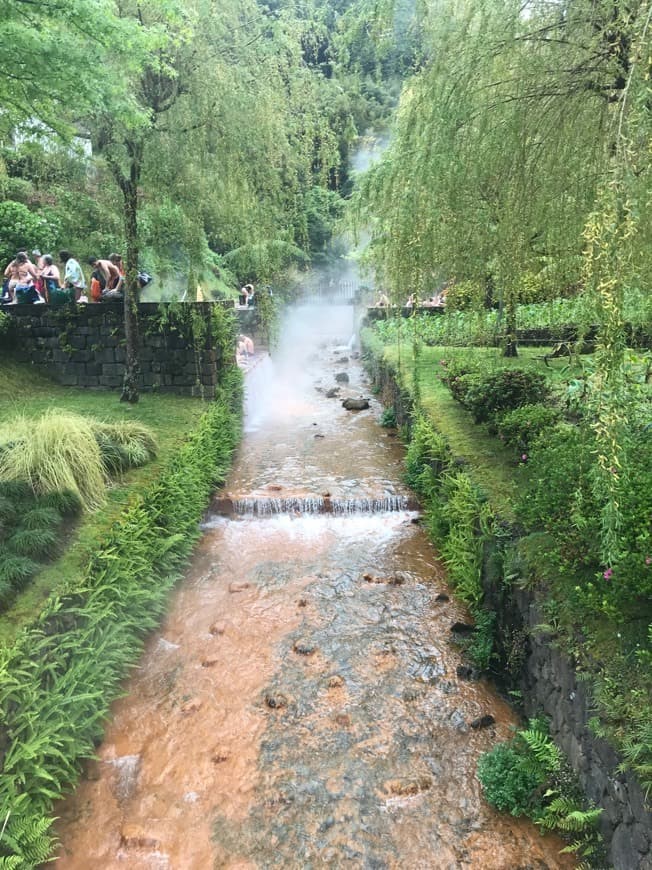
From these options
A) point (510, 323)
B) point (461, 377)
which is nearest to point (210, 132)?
point (461, 377)

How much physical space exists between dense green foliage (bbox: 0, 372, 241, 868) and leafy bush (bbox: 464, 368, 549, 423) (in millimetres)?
4187

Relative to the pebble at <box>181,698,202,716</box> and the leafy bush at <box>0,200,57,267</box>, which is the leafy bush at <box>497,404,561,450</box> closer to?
the pebble at <box>181,698,202,716</box>

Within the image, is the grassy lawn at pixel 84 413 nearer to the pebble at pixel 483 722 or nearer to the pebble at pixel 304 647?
the pebble at pixel 304 647

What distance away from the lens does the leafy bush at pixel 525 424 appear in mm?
6316

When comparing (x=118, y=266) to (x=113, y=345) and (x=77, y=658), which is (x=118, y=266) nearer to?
(x=113, y=345)

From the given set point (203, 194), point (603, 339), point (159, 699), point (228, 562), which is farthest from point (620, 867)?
point (203, 194)

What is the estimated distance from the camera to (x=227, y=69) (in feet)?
27.6

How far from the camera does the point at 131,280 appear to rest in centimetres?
973

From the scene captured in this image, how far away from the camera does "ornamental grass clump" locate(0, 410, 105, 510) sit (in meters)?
5.86

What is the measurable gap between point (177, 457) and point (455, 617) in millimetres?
4125

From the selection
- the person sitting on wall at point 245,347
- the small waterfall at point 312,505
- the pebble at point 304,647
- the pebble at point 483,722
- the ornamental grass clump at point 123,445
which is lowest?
the pebble at point 483,722

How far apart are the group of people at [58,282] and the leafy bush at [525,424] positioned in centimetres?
805

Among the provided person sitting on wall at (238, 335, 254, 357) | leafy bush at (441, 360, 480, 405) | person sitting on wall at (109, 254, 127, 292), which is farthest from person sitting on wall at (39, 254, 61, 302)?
leafy bush at (441, 360, 480, 405)

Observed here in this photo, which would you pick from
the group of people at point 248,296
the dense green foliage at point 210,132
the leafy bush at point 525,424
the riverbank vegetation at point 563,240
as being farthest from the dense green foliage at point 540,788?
the group of people at point 248,296
